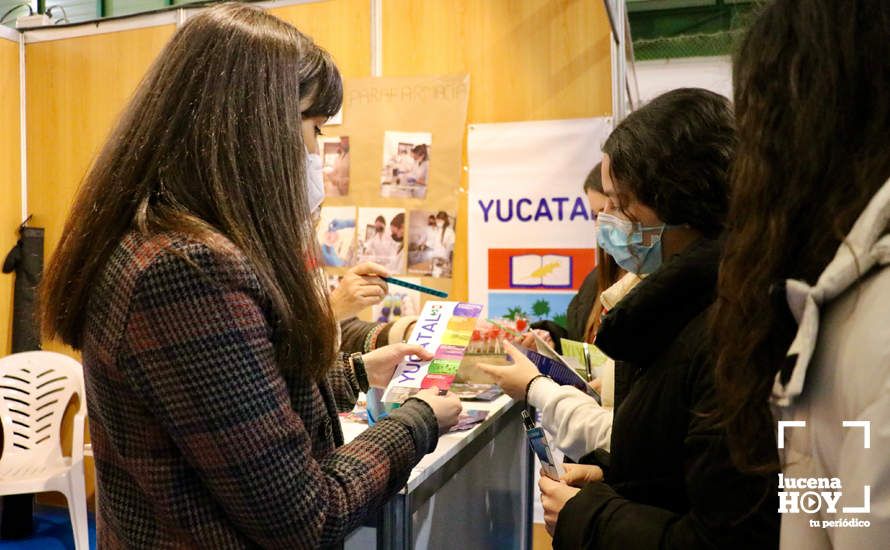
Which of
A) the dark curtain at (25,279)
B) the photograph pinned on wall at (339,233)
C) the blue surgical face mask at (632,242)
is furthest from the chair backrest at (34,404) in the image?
the blue surgical face mask at (632,242)

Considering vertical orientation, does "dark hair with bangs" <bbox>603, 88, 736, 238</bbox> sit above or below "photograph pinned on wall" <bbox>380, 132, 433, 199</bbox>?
below

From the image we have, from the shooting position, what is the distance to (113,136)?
0.98 m

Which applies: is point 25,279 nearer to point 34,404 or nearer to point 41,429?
point 34,404

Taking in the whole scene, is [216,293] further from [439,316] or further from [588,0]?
[588,0]

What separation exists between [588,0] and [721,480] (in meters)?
2.62

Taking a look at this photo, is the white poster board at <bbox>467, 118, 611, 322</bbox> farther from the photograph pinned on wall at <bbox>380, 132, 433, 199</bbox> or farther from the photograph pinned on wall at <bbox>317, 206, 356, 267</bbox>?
the photograph pinned on wall at <bbox>317, 206, 356, 267</bbox>

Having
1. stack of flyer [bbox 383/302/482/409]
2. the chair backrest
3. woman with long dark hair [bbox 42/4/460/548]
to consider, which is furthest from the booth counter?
the chair backrest

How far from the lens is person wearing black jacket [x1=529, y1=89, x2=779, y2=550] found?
0.92m

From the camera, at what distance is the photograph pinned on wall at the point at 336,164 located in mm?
3459

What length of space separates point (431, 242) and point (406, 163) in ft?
1.29

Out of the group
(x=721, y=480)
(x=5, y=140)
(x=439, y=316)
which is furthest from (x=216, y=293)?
(x=5, y=140)

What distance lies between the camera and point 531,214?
126 inches

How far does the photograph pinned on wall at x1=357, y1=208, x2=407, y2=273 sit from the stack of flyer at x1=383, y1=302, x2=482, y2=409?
159cm
